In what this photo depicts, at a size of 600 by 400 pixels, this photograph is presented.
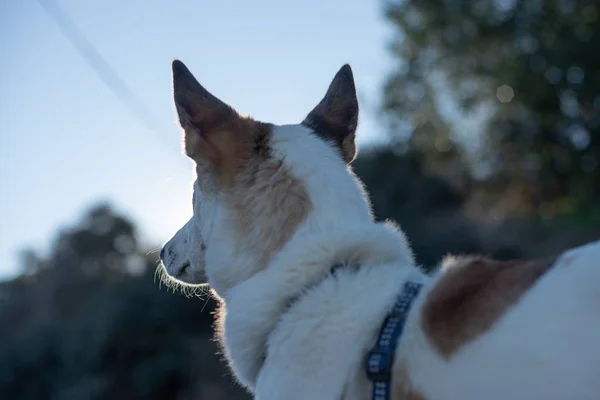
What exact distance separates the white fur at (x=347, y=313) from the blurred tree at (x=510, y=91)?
28.7 m

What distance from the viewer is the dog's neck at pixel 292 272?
12.2 feet

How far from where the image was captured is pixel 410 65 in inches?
1389

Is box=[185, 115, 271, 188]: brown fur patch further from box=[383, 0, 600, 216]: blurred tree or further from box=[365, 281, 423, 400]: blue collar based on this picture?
box=[383, 0, 600, 216]: blurred tree

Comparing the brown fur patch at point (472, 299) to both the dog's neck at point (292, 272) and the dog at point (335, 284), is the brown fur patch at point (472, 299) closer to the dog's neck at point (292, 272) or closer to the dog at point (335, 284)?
the dog at point (335, 284)

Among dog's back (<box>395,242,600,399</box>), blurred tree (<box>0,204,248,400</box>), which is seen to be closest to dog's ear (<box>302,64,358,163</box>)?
dog's back (<box>395,242,600,399</box>)

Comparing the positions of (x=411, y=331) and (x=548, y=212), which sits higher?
Result: (x=411, y=331)

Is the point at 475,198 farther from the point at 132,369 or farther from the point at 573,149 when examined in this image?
the point at 132,369

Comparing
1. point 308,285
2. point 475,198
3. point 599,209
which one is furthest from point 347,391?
point 475,198

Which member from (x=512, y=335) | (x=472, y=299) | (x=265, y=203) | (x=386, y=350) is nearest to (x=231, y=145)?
(x=265, y=203)

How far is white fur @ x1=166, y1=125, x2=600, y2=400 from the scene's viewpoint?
112 inches

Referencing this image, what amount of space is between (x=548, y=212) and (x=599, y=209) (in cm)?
463

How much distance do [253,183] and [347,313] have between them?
0.83m

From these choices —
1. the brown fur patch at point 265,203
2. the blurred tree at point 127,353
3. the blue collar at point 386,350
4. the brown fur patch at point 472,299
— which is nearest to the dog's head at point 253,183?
the brown fur patch at point 265,203

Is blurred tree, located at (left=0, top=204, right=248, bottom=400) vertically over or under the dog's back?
under
